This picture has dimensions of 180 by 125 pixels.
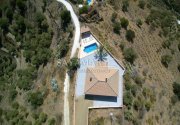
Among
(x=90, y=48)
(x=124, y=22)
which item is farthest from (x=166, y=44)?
(x=90, y=48)

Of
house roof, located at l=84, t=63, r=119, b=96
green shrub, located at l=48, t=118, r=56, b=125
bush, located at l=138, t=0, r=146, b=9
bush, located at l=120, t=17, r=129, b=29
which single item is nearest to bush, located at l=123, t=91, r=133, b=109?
house roof, located at l=84, t=63, r=119, b=96

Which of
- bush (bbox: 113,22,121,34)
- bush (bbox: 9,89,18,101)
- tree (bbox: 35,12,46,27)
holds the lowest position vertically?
bush (bbox: 9,89,18,101)

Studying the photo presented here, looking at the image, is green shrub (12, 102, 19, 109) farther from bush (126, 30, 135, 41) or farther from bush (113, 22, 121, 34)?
bush (126, 30, 135, 41)

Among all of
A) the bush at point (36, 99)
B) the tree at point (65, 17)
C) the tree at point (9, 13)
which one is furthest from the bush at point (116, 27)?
the tree at point (9, 13)

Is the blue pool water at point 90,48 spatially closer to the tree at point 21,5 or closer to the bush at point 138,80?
the bush at point 138,80

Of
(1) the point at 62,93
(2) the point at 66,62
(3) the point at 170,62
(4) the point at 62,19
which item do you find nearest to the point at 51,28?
(4) the point at 62,19

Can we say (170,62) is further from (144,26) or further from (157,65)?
(144,26)
